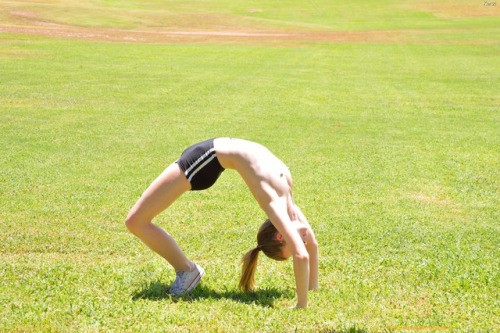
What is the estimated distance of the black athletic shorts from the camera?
5668mm

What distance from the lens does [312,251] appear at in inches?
245

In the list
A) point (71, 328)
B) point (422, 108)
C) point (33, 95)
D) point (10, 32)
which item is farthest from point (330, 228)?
point (10, 32)

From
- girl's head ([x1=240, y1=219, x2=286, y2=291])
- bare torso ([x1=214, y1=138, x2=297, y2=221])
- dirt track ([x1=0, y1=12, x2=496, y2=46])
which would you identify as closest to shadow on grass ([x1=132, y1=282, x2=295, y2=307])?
girl's head ([x1=240, y1=219, x2=286, y2=291])

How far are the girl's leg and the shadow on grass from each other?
0.29m

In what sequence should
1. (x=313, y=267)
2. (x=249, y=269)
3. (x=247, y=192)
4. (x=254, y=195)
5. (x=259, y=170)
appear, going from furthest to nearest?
1. (x=247, y=192)
2. (x=313, y=267)
3. (x=249, y=269)
4. (x=254, y=195)
5. (x=259, y=170)

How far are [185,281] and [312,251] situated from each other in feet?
4.40

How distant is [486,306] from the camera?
238 inches

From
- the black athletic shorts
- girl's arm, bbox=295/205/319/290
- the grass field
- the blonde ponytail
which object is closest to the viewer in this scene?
the black athletic shorts

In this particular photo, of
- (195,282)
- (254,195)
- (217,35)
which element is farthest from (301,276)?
(217,35)

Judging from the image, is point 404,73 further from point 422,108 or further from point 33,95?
point 33,95

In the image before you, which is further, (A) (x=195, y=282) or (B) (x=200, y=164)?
(A) (x=195, y=282)

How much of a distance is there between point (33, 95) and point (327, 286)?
16.9 metres

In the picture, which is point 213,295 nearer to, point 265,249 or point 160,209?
point 265,249

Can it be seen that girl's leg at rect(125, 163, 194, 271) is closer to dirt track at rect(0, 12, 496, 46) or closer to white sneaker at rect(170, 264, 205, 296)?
white sneaker at rect(170, 264, 205, 296)
